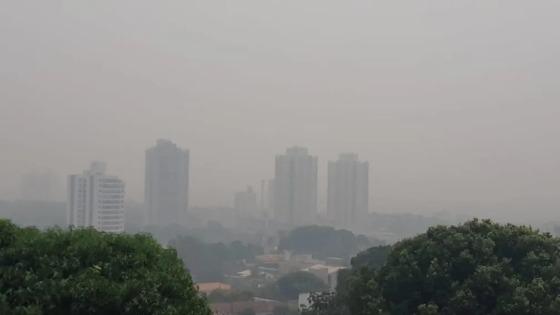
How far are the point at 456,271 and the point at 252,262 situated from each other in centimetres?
4659

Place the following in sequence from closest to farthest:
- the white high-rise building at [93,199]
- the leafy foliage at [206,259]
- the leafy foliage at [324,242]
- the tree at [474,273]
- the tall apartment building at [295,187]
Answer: the tree at [474,273], the leafy foliage at [206,259], the white high-rise building at [93,199], the leafy foliage at [324,242], the tall apartment building at [295,187]

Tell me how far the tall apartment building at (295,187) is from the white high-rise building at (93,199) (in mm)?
19373

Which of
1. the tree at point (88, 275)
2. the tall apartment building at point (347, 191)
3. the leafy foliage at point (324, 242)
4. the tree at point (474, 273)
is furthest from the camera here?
the tall apartment building at point (347, 191)

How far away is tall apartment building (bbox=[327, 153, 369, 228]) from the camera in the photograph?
6575cm

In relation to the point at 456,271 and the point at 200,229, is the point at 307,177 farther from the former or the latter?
the point at 456,271

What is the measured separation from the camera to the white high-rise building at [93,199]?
53.0 metres

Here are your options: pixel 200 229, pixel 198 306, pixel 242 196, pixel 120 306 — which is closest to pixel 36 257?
pixel 120 306

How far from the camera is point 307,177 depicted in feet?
222

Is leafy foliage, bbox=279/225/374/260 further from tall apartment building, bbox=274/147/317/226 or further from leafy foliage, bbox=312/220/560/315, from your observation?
leafy foliage, bbox=312/220/560/315

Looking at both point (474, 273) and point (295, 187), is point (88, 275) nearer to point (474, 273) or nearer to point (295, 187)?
point (474, 273)

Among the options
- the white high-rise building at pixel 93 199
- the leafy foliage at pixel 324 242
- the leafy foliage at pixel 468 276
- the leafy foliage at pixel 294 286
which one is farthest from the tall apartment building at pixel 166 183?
the leafy foliage at pixel 468 276

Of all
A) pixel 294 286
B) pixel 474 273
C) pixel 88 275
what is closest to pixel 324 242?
pixel 294 286

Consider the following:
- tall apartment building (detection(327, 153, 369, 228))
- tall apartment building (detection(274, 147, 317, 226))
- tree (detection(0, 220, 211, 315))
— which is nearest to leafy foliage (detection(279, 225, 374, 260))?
tall apartment building (detection(327, 153, 369, 228))

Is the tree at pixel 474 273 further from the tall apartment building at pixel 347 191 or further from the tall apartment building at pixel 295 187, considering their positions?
the tall apartment building at pixel 295 187
